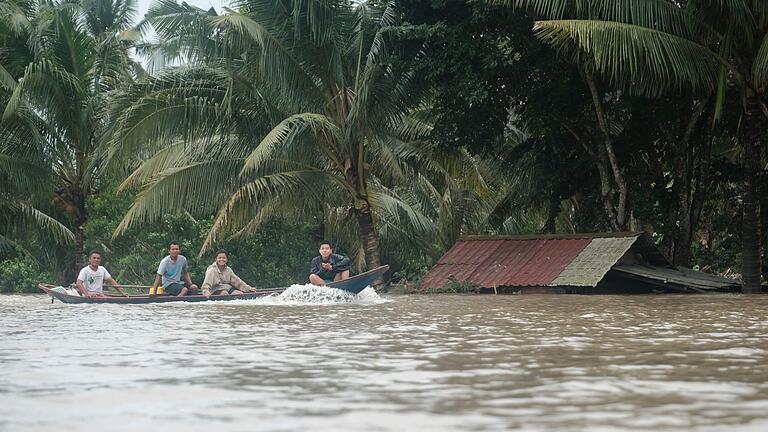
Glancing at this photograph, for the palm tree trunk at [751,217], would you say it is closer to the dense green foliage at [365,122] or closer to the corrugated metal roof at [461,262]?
the dense green foliage at [365,122]

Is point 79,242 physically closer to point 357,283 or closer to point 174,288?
point 174,288

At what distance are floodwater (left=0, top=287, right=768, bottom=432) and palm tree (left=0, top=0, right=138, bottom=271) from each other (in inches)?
418

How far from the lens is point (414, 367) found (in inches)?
269

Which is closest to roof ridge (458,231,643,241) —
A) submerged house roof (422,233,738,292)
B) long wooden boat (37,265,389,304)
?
submerged house roof (422,233,738,292)

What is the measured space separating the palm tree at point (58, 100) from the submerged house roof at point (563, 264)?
7.63 metres

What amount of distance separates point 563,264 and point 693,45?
4672 millimetres

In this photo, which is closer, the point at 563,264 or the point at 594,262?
the point at 594,262

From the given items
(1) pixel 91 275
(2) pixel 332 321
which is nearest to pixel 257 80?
(1) pixel 91 275

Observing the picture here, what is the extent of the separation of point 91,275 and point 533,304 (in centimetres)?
745

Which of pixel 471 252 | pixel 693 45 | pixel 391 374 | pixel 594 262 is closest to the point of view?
pixel 391 374

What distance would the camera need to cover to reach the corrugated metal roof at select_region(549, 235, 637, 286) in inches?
752

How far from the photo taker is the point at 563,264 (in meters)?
19.9

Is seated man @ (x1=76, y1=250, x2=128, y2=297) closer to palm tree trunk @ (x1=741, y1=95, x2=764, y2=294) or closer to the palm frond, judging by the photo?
the palm frond

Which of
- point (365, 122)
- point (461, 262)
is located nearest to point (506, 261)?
point (461, 262)
